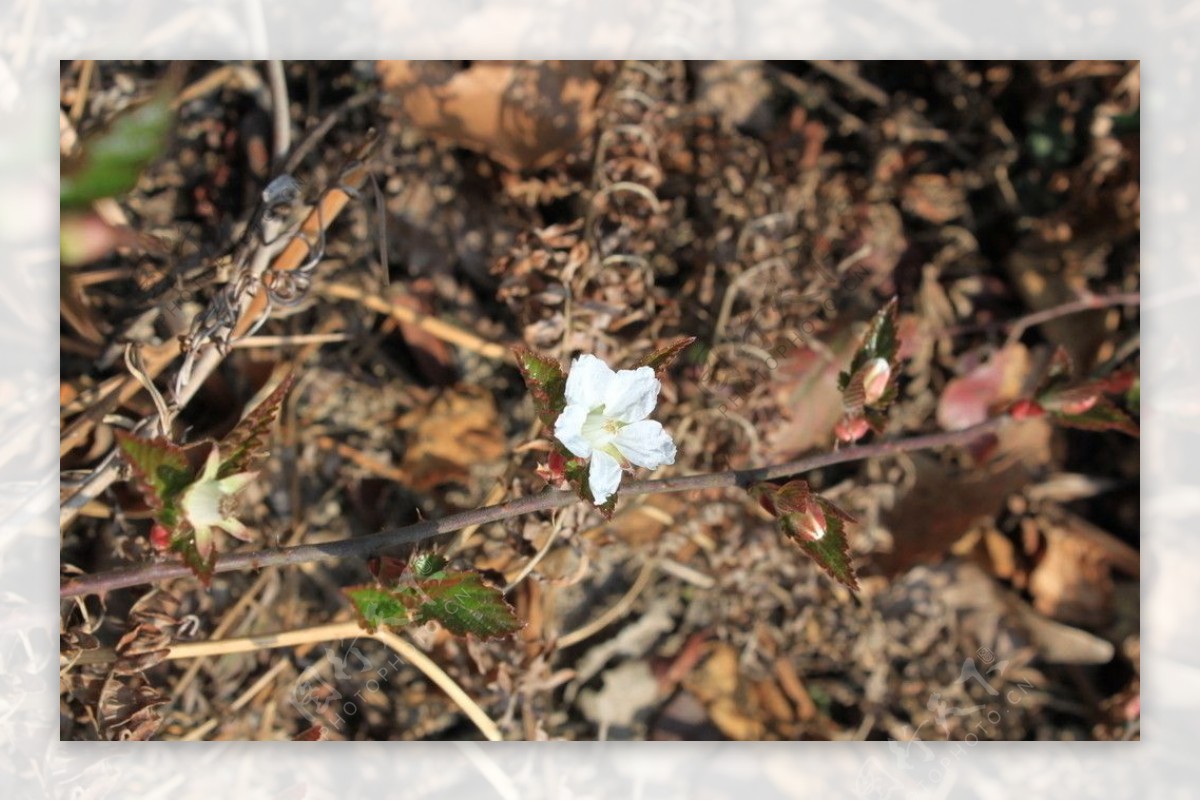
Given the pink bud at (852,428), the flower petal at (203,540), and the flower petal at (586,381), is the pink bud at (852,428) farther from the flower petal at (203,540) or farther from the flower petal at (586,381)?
the flower petal at (203,540)

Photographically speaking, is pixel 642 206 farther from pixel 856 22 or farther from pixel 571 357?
pixel 856 22

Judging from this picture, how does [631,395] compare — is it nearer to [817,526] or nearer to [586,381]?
[586,381]

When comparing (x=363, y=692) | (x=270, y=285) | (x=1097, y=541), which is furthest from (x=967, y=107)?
(x=363, y=692)

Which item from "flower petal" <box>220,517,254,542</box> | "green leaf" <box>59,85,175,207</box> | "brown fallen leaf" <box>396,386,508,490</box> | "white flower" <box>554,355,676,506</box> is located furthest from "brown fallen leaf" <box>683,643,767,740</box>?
"green leaf" <box>59,85,175,207</box>

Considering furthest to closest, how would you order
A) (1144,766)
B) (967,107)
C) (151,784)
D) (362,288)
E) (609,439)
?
(967,107), (362,288), (1144,766), (151,784), (609,439)

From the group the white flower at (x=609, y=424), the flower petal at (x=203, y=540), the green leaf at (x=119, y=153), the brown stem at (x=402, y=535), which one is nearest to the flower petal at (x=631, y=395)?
the white flower at (x=609, y=424)

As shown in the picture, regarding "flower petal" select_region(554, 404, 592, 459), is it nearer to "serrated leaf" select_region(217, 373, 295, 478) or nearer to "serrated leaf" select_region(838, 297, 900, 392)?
"serrated leaf" select_region(217, 373, 295, 478)
